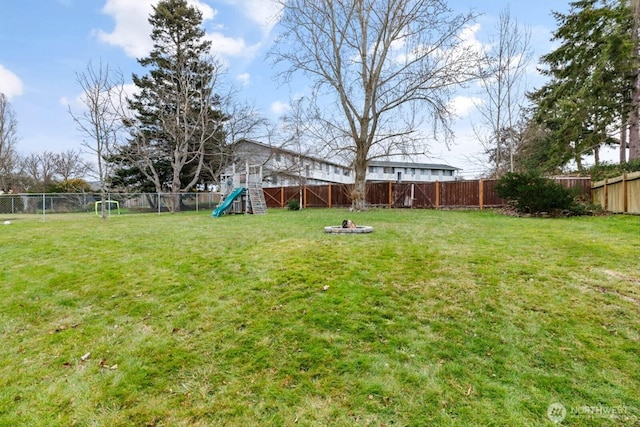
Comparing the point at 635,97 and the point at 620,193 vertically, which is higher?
the point at 635,97

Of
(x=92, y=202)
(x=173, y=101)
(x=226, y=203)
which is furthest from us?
(x=173, y=101)

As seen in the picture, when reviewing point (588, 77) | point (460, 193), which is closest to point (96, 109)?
point (460, 193)

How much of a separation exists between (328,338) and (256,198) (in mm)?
14051

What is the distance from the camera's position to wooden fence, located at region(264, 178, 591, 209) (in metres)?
15.0

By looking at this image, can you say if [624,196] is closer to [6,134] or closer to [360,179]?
[360,179]

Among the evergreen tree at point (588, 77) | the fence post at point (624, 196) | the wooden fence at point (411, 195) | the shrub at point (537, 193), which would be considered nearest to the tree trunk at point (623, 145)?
the evergreen tree at point (588, 77)

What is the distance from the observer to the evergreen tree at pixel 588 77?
13.9 meters

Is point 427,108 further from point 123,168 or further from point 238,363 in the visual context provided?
point 123,168

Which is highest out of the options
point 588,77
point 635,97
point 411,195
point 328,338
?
point 588,77

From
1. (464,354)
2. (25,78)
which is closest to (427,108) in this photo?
(464,354)

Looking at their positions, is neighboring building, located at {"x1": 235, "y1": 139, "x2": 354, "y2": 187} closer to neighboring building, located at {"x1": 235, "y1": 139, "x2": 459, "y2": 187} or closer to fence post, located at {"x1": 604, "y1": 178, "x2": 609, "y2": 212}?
neighboring building, located at {"x1": 235, "y1": 139, "x2": 459, "y2": 187}

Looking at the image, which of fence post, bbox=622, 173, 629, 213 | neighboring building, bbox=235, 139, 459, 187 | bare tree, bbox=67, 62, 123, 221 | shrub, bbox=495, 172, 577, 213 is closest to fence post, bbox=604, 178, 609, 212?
fence post, bbox=622, 173, 629, 213

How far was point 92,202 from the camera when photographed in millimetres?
19594

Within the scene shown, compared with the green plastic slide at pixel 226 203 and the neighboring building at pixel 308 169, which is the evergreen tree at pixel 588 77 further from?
the green plastic slide at pixel 226 203
